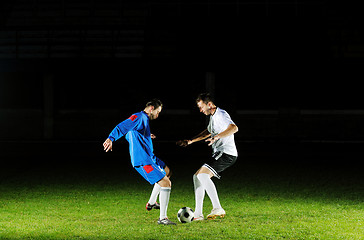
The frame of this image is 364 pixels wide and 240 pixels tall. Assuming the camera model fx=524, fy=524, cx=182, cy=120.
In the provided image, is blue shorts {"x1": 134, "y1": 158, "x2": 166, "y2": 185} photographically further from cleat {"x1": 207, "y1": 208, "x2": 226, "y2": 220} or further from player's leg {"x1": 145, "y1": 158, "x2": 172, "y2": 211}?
cleat {"x1": 207, "y1": 208, "x2": 226, "y2": 220}

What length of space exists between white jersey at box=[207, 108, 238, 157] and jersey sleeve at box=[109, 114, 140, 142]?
1.11 m

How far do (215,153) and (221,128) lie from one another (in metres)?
0.41

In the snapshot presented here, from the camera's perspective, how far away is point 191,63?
23031 millimetres

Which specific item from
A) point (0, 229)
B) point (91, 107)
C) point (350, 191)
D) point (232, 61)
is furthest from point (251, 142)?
point (91, 107)

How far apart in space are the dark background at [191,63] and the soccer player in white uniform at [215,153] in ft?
34.6

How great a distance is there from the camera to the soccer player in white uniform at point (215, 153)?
275 inches

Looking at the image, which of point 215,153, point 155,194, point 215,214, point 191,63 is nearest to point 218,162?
point 215,153

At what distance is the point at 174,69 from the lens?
22.9m

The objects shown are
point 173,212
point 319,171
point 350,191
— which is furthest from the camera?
point 319,171

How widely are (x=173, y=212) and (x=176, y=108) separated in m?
23.9

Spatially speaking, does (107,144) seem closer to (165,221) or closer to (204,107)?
(165,221)

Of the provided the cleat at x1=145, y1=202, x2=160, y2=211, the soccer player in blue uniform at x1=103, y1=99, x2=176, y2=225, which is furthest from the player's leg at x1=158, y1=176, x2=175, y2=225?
the cleat at x1=145, y1=202, x2=160, y2=211

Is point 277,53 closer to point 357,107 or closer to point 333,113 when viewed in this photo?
point 333,113

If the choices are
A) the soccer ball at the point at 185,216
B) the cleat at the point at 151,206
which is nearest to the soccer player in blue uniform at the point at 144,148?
the soccer ball at the point at 185,216
